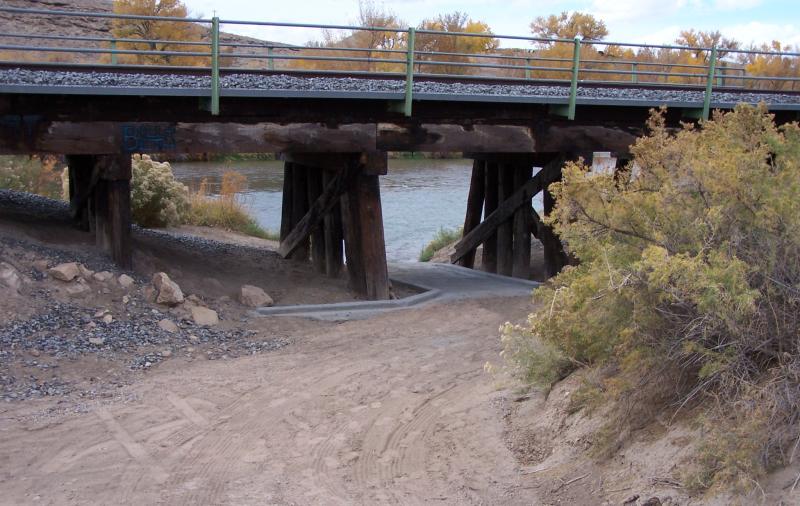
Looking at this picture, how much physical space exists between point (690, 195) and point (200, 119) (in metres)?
6.31

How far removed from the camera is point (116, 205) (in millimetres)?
9641

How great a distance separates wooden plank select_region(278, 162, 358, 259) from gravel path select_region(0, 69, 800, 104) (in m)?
1.24

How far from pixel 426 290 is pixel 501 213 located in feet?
8.94

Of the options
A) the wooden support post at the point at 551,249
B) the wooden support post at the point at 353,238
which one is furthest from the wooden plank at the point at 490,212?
the wooden support post at the point at 353,238

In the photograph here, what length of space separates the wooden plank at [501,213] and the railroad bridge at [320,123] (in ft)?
0.13

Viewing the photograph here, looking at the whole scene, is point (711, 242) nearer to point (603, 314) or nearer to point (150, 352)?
point (603, 314)

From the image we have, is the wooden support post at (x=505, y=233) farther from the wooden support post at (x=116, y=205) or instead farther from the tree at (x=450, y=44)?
the tree at (x=450, y=44)

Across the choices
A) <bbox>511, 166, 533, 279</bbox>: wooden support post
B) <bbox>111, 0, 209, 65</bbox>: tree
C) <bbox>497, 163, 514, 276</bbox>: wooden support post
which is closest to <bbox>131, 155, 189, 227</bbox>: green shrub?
<bbox>497, 163, 514, 276</bbox>: wooden support post

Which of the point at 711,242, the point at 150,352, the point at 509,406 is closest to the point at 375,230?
the point at 150,352

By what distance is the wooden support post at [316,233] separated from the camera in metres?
12.5

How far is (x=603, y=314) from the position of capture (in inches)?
194

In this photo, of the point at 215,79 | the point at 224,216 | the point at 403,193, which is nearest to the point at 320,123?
the point at 215,79

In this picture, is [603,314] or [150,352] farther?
[150,352]

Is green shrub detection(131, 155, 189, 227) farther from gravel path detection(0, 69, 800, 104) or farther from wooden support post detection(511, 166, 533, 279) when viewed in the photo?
wooden support post detection(511, 166, 533, 279)
